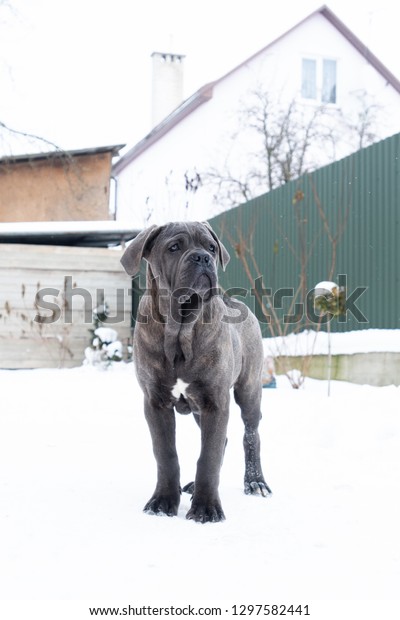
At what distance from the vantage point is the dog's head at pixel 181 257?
3297mm

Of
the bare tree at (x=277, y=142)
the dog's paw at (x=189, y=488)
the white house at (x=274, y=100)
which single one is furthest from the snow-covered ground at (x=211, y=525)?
the white house at (x=274, y=100)

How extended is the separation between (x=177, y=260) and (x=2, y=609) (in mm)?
1734

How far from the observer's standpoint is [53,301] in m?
13.1

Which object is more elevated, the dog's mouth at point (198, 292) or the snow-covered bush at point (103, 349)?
the dog's mouth at point (198, 292)

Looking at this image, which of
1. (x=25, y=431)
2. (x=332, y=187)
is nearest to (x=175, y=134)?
(x=332, y=187)

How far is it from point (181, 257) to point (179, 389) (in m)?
0.65

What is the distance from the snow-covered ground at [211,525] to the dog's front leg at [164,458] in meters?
0.12

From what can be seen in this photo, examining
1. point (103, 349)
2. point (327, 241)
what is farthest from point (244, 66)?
point (327, 241)

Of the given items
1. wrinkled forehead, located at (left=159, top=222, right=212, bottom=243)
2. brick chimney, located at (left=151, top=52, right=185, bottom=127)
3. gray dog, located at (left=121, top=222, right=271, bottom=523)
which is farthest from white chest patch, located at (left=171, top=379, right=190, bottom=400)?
brick chimney, located at (left=151, top=52, right=185, bottom=127)

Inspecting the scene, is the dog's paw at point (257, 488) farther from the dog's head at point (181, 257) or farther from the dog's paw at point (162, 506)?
the dog's head at point (181, 257)

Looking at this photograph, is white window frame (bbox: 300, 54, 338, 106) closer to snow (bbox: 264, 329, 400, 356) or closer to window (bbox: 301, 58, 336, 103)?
window (bbox: 301, 58, 336, 103)

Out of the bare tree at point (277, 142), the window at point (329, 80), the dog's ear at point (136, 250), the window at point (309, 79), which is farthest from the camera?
the window at point (329, 80)

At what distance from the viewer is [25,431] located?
618 centimetres

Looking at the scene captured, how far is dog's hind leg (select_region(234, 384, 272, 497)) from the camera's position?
398cm
